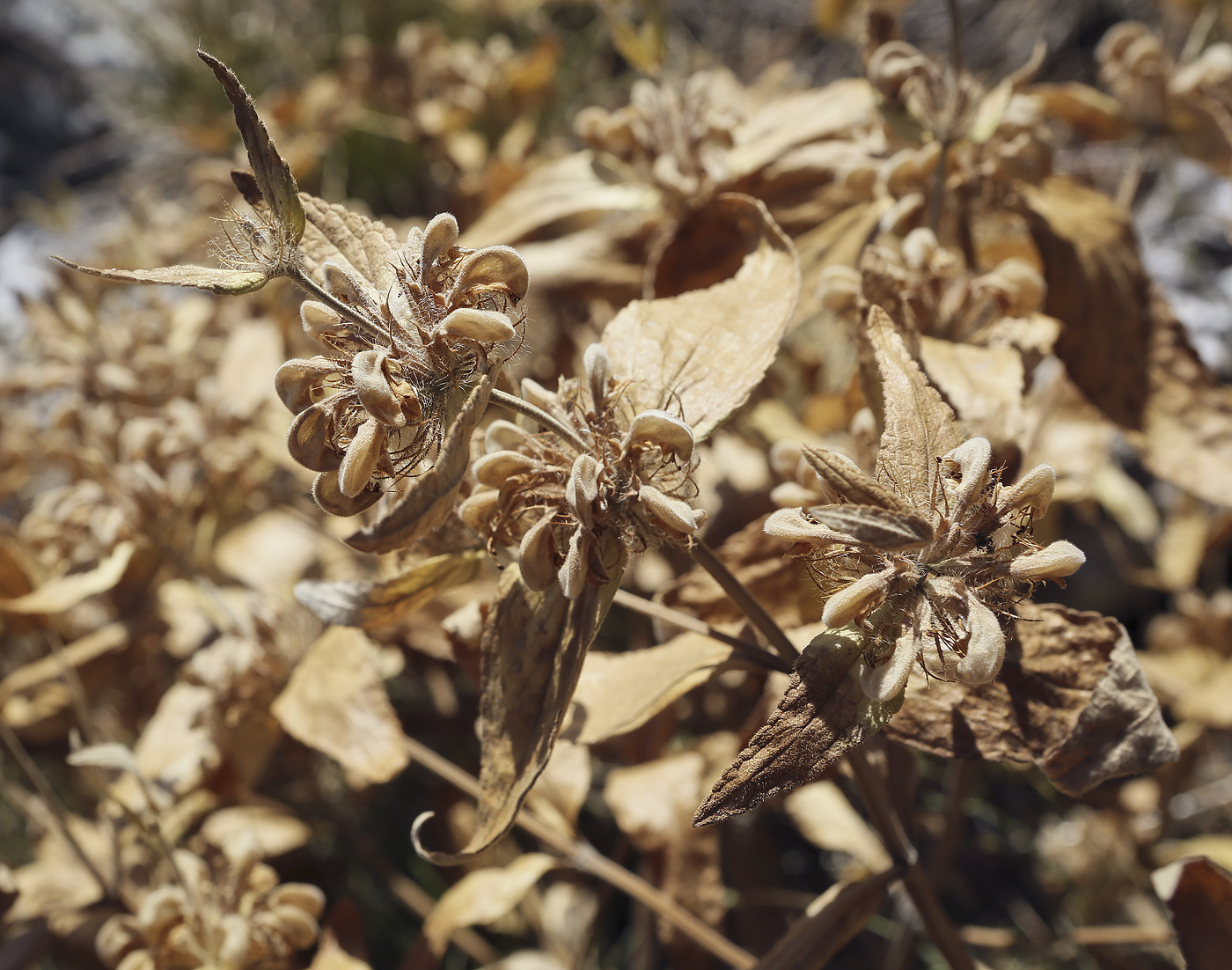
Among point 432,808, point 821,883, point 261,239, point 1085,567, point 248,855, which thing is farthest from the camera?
point 1085,567

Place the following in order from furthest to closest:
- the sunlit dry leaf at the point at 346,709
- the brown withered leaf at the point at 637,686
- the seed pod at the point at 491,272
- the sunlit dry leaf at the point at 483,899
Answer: the sunlit dry leaf at the point at 483,899 → the sunlit dry leaf at the point at 346,709 → the brown withered leaf at the point at 637,686 → the seed pod at the point at 491,272

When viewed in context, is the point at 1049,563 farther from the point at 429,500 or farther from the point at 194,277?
the point at 194,277


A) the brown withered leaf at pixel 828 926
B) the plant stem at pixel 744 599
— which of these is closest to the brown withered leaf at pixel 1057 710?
the plant stem at pixel 744 599

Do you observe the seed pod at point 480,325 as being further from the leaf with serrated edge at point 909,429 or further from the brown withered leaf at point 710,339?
the leaf with serrated edge at point 909,429

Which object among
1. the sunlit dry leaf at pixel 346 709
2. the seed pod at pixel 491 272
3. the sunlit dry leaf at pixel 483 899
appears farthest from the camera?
the sunlit dry leaf at pixel 483 899

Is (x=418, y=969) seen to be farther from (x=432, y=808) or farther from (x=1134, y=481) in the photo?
(x=1134, y=481)

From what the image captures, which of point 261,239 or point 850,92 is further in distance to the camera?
point 850,92

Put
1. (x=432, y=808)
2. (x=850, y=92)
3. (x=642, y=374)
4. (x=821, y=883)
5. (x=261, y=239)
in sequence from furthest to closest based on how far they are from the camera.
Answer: (x=821, y=883)
(x=432, y=808)
(x=850, y=92)
(x=642, y=374)
(x=261, y=239)

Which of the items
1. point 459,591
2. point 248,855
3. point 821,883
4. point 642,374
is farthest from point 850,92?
point 821,883
